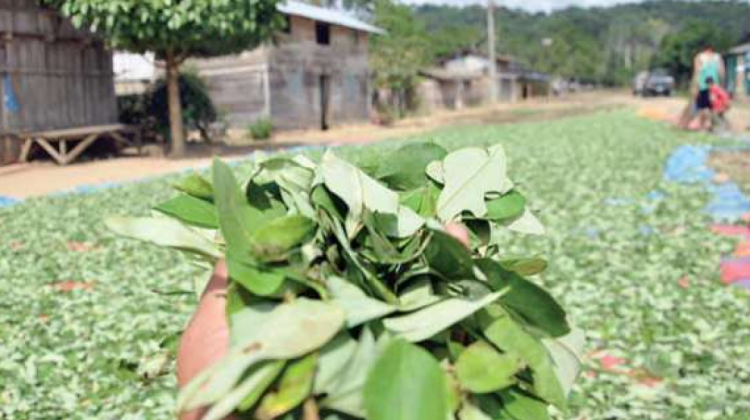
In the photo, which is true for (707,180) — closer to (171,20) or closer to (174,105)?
(171,20)

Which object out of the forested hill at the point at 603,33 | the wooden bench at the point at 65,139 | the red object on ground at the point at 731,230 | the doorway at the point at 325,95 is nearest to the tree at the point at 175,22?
the wooden bench at the point at 65,139

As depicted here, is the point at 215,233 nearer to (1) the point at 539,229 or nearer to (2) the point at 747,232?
(1) the point at 539,229

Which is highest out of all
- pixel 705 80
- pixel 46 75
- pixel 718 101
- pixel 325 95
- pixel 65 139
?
pixel 46 75

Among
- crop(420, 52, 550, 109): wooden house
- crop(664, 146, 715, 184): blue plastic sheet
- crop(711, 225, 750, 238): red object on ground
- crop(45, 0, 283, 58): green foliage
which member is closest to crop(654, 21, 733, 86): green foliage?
crop(420, 52, 550, 109): wooden house

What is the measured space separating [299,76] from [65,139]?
11.4 meters

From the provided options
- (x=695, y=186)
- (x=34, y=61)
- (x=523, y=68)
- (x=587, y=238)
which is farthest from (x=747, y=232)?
(x=523, y=68)

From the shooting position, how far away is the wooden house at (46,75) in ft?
50.5

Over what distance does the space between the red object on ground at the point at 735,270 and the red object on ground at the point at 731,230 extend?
104 cm

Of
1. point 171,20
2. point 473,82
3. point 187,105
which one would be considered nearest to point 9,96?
point 171,20

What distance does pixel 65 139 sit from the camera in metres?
16.2

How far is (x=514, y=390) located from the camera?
167 cm

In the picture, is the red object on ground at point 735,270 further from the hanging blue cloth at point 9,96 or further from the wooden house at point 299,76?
the wooden house at point 299,76

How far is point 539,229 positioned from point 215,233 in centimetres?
80

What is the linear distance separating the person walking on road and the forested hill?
3311 centimetres
